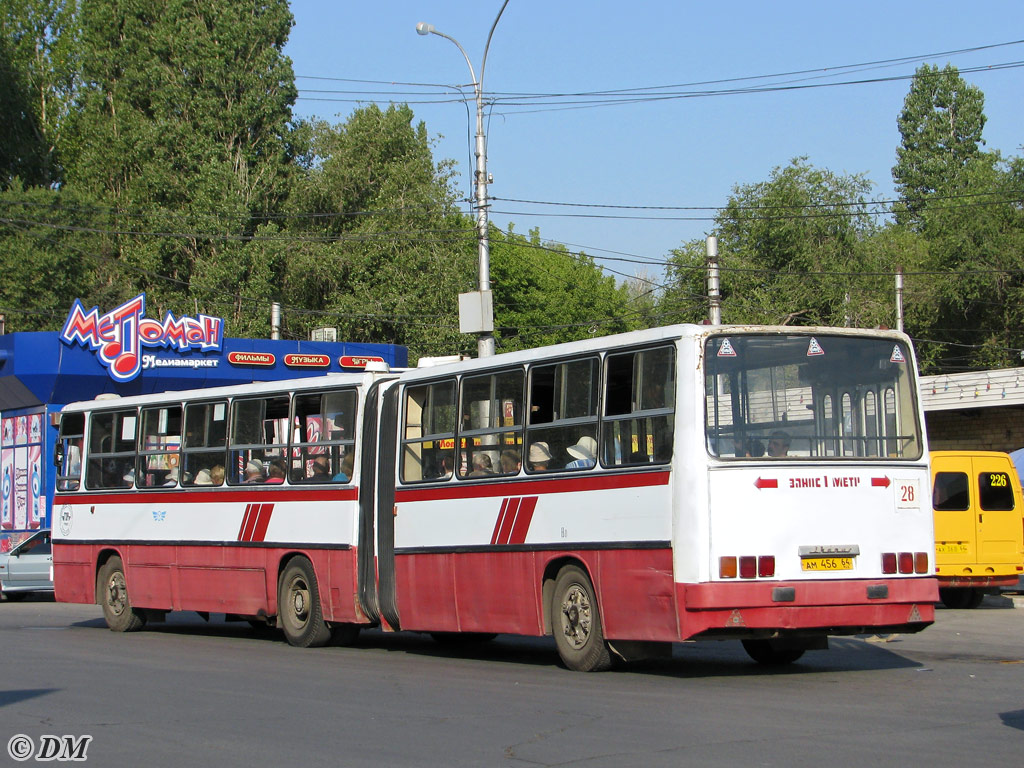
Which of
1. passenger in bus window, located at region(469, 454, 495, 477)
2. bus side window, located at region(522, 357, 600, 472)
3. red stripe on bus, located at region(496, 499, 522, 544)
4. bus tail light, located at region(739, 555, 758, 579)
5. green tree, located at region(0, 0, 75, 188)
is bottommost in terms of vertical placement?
bus tail light, located at region(739, 555, 758, 579)

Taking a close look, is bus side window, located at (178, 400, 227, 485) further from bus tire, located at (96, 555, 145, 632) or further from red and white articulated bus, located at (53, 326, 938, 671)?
bus tire, located at (96, 555, 145, 632)

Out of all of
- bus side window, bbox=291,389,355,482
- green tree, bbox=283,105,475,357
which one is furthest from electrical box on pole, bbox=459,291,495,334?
green tree, bbox=283,105,475,357

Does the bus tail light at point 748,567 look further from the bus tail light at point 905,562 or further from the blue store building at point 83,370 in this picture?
the blue store building at point 83,370

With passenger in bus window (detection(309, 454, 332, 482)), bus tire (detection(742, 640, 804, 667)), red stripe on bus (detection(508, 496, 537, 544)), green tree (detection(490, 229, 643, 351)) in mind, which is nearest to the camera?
bus tire (detection(742, 640, 804, 667))

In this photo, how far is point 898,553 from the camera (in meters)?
11.5

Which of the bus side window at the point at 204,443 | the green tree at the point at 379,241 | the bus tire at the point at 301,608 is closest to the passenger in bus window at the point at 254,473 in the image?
the bus side window at the point at 204,443

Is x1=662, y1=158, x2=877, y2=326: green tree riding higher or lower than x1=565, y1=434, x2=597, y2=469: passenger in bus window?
higher

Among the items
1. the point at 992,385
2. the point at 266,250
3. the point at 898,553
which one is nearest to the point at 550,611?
the point at 898,553

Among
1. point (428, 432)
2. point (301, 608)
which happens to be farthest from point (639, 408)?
point (301, 608)

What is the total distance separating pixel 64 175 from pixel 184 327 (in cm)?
3280

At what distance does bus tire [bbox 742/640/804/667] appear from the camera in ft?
41.4

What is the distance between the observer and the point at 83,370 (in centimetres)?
3528

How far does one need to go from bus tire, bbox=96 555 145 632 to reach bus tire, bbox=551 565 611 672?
849 cm

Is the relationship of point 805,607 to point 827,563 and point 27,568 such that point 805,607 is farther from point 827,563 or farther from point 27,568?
point 27,568
